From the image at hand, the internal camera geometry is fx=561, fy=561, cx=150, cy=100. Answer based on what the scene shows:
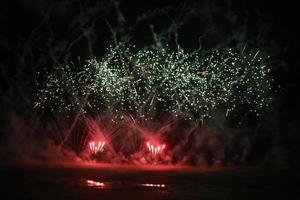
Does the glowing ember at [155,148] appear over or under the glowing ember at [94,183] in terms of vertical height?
over

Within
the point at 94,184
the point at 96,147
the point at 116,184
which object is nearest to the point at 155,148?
the point at 96,147

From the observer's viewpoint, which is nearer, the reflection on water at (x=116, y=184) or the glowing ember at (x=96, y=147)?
A: the reflection on water at (x=116, y=184)

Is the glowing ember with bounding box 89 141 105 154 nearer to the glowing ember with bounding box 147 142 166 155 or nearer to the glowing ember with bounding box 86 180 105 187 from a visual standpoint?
the glowing ember with bounding box 147 142 166 155

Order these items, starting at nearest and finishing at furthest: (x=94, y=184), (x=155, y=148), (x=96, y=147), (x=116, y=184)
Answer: (x=94, y=184), (x=116, y=184), (x=155, y=148), (x=96, y=147)

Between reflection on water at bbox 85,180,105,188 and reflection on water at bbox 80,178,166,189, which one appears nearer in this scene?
reflection on water at bbox 80,178,166,189

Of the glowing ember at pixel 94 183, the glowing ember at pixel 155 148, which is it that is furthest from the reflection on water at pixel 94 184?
the glowing ember at pixel 155 148

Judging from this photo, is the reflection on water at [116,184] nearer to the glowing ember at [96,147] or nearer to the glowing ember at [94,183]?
the glowing ember at [94,183]

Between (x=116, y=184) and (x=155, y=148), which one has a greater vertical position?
(x=155, y=148)

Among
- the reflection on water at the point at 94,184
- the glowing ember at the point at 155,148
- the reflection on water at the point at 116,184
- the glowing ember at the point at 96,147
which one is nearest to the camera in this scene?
the reflection on water at the point at 116,184

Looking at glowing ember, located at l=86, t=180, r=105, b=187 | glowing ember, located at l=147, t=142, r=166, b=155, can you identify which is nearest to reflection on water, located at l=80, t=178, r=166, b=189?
glowing ember, located at l=86, t=180, r=105, b=187

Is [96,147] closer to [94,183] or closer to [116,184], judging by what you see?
[94,183]

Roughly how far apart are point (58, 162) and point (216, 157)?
7.07 metres

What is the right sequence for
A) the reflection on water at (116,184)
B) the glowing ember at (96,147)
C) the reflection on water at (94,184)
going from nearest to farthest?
the reflection on water at (116,184)
the reflection on water at (94,184)
the glowing ember at (96,147)

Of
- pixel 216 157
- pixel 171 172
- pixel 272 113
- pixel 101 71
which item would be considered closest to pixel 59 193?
pixel 171 172
